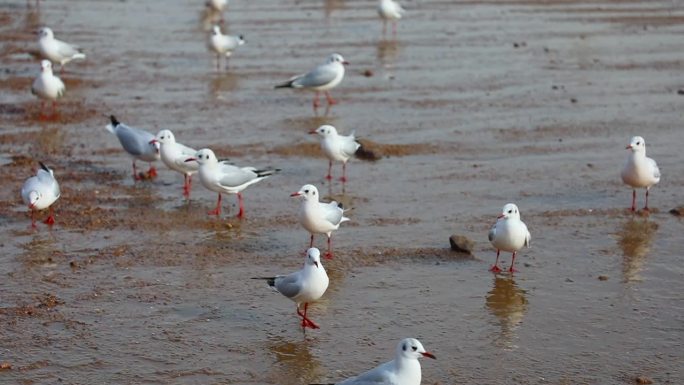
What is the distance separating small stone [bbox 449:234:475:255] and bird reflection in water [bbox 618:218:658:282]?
146cm

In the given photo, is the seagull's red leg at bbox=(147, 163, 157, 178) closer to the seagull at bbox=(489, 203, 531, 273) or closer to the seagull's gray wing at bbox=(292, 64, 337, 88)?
the seagull's gray wing at bbox=(292, 64, 337, 88)

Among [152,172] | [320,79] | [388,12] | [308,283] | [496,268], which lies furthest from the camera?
[388,12]

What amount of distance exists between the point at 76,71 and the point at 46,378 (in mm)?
13432

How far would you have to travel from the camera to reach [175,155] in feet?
42.4

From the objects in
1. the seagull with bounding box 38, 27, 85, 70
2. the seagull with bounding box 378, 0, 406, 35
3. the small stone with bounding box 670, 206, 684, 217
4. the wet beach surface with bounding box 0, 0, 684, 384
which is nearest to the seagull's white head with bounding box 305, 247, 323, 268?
the wet beach surface with bounding box 0, 0, 684, 384

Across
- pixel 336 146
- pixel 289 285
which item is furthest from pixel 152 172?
pixel 289 285

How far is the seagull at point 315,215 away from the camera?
10.7 metres

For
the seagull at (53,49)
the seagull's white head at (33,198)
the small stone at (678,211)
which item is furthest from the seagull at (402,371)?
the seagull at (53,49)

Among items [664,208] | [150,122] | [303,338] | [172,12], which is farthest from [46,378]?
[172,12]

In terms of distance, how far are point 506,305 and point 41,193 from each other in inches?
199

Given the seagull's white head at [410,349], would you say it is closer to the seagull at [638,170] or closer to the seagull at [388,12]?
the seagull at [638,170]

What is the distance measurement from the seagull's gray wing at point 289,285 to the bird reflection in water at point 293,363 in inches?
14.9

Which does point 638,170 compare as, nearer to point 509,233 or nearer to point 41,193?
point 509,233

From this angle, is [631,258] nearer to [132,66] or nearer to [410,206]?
[410,206]
